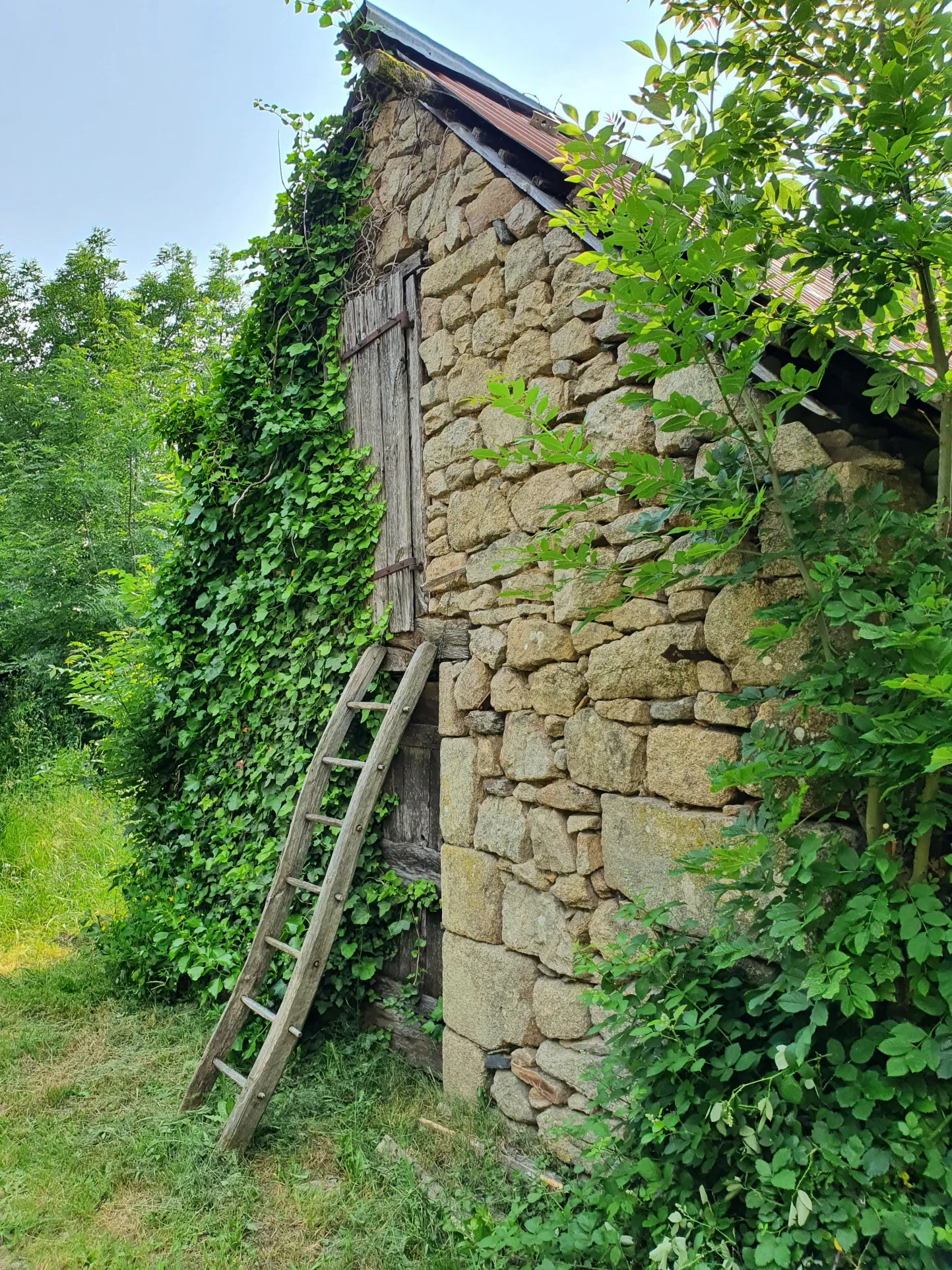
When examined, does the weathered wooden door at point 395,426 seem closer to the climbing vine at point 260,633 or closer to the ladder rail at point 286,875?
the climbing vine at point 260,633

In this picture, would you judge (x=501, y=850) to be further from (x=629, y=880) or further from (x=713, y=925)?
(x=713, y=925)

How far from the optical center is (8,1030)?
439 centimetres

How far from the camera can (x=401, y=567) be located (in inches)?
150

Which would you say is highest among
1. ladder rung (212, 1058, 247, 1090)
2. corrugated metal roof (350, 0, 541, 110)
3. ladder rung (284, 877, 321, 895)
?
corrugated metal roof (350, 0, 541, 110)

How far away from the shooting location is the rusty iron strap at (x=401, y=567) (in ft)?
12.4

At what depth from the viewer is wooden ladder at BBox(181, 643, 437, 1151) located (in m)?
3.33

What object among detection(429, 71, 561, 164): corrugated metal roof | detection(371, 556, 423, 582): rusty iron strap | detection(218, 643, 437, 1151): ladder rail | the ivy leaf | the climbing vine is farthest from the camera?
the climbing vine

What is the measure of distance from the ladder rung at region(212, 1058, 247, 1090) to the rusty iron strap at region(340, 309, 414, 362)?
3380 mm

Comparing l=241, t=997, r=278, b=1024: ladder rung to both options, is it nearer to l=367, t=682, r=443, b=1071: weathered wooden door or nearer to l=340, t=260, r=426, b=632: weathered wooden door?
l=367, t=682, r=443, b=1071: weathered wooden door

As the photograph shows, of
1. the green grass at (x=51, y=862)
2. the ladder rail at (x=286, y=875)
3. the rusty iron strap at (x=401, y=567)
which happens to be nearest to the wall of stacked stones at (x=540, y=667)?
the rusty iron strap at (x=401, y=567)

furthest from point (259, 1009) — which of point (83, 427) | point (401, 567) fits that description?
point (83, 427)

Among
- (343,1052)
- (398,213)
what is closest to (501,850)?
(343,1052)

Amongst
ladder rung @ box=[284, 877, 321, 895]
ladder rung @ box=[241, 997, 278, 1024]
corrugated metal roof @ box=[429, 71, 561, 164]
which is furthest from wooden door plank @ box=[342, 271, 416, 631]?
ladder rung @ box=[241, 997, 278, 1024]

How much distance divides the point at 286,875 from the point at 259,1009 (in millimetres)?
572
